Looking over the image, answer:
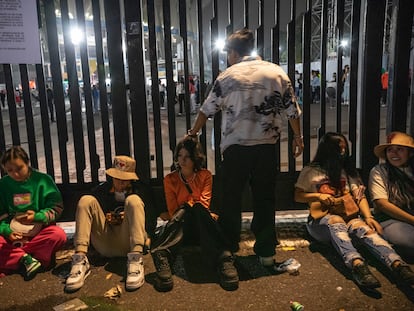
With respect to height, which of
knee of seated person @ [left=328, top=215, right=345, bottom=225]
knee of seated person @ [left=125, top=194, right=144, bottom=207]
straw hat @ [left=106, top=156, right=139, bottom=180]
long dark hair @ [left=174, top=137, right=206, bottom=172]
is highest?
long dark hair @ [left=174, top=137, right=206, bottom=172]

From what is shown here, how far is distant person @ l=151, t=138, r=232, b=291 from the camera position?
133 inches

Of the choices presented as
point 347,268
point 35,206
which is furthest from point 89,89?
point 347,268

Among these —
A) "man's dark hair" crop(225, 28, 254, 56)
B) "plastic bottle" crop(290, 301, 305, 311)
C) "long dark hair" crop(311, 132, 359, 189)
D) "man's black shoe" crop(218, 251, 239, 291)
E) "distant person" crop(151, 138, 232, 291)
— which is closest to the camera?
"plastic bottle" crop(290, 301, 305, 311)

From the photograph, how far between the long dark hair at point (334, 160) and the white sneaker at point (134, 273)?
1.86 m

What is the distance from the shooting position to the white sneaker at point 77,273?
3.18 metres

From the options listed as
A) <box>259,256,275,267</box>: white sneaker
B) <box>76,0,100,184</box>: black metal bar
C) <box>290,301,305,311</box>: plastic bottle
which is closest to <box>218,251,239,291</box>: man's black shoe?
<box>259,256,275,267</box>: white sneaker

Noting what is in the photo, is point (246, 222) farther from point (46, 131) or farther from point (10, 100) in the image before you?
point (10, 100)

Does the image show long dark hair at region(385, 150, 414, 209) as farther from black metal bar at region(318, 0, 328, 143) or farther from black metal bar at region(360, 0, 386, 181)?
black metal bar at region(318, 0, 328, 143)

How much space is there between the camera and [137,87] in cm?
419

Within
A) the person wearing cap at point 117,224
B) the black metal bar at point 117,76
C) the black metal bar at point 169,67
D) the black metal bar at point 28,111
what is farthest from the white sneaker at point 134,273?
the black metal bar at point 28,111

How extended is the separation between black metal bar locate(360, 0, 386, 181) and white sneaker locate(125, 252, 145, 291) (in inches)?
101

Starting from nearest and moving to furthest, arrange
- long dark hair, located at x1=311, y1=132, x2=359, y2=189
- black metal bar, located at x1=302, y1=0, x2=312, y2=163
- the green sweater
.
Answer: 1. the green sweater
2. long dark hair, located at x1=311, y1=132, x2=359, y2=189
3. black metal bar, located at x1=302, y1=0, x2=312, y2=163

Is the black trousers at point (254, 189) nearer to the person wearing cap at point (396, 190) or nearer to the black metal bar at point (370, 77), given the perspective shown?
the person wearing cap at point (396, 190)

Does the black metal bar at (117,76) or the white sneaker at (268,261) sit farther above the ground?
the black metal bar at (117,76)
